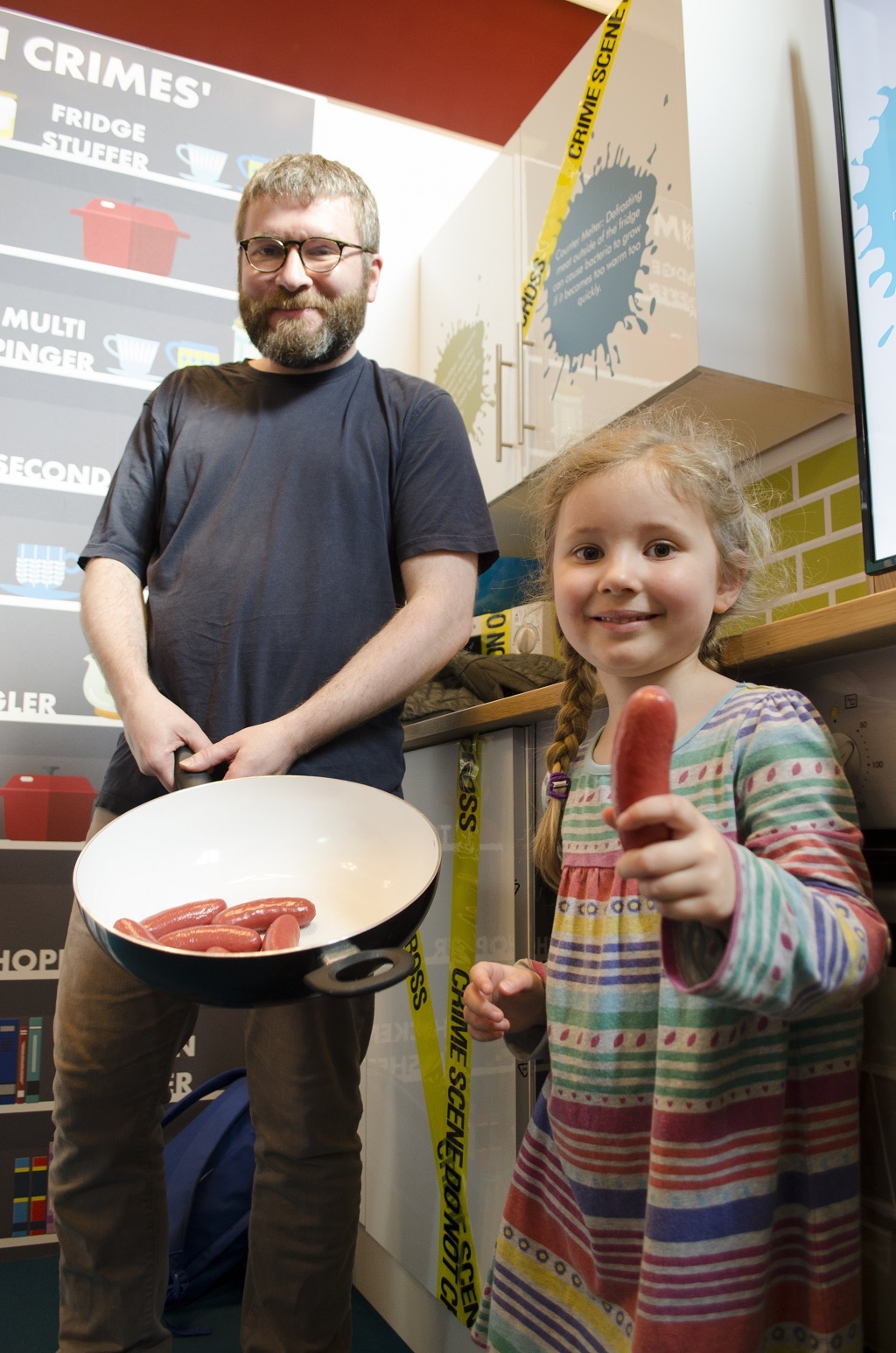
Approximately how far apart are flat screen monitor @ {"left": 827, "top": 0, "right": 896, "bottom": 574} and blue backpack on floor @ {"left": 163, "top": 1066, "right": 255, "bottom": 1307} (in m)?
1.31

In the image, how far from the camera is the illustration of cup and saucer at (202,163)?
2.12 metres

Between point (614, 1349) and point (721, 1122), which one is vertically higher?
point (721, 1122)

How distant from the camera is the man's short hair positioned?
1228mm

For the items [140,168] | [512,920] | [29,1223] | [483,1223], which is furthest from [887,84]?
[29,1223]

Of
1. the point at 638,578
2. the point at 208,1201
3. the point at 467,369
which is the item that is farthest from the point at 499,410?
the point at 208,1201

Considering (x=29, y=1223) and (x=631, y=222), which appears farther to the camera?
(x=29, y=1223)

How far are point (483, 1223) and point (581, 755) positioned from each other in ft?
2.07

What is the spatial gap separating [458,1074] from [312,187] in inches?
44.3

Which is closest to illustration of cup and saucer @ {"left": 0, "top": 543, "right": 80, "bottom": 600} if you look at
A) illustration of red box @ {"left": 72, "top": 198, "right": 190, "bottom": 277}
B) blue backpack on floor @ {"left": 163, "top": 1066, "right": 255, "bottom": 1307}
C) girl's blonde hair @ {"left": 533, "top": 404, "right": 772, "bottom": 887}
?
illustration of red box @ {"left": 72, "top": 198, "right": 190, "bottom": 277}

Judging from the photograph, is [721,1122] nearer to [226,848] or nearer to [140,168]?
[226,848]

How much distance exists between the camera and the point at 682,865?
1.57 ft

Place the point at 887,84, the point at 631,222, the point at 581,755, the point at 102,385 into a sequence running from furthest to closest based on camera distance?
the point at 102,385 → the point at 631,222 → the point at 887,84 → the point at 581,755

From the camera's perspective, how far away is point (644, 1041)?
2.30ft

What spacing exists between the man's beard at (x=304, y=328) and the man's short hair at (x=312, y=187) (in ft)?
0.29
